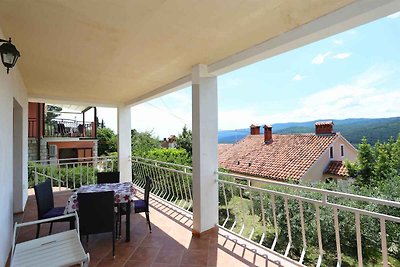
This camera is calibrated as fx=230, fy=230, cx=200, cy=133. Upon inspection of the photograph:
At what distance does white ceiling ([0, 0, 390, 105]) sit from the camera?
1.89 meters

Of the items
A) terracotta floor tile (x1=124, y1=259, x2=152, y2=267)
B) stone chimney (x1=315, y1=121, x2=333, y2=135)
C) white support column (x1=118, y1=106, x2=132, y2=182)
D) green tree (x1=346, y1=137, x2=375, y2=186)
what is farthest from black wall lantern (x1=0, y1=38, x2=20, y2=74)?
stone chimney (x1=315, y1=121, x2=333, y2=135)

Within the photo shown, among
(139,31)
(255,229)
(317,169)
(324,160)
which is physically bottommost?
(255,229)

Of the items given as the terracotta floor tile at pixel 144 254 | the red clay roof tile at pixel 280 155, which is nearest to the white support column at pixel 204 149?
the terracotta floor tile at pixel 144 254

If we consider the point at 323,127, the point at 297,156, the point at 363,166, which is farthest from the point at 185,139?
the point at 363,166

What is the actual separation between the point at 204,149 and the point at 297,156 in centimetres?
1050

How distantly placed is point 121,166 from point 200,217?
148 inches

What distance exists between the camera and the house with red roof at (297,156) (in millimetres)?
11828

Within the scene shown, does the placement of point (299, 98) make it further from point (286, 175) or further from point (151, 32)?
point (151, 32)

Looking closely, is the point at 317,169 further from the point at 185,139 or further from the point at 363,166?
the point at 185,139

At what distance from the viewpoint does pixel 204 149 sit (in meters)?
3.45

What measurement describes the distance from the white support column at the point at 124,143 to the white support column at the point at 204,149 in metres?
3.58

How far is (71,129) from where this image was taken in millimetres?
13039

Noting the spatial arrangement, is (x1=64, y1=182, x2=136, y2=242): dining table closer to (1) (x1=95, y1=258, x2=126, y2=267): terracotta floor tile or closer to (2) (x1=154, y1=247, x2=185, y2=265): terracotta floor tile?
(1) (x1=95, y1=258, x2=126, y2=267): terracotta floor tile

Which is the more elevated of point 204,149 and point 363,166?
point 204,149
